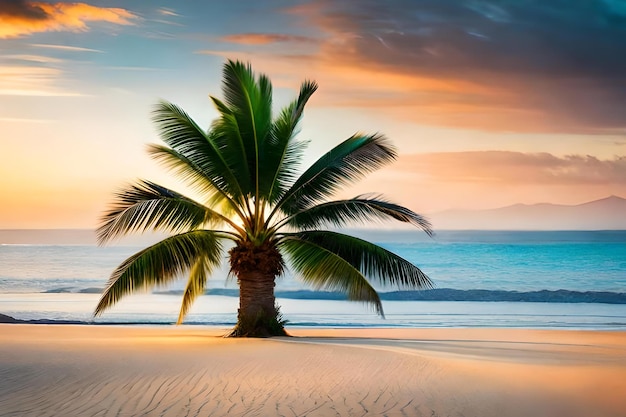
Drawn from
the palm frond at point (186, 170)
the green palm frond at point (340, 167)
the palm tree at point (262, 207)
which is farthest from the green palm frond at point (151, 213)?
the green palm frond at point (340, 167)

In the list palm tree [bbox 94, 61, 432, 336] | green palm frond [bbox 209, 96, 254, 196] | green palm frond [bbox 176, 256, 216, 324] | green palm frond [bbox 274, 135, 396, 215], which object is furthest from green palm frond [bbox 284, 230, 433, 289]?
green palm frond [bbox 176, 256, 216, 324]

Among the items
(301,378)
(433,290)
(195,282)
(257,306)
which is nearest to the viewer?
(301,378)

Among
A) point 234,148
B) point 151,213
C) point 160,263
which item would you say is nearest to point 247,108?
point 234,148

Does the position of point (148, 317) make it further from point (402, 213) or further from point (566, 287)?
point (566, 287)

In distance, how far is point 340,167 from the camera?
60.6 feet

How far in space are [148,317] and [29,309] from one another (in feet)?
14.3

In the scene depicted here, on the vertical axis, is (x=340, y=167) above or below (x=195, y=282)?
above

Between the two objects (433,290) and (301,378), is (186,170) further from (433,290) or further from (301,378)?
(433,290)

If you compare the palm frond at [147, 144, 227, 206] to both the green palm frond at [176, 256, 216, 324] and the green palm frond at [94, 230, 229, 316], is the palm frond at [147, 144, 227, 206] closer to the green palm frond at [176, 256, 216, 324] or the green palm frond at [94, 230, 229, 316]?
the green palm frond at [94, 230, 229, 316]

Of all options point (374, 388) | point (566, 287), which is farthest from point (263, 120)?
point (566, 287)

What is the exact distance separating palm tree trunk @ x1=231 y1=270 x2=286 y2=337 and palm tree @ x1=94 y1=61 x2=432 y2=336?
0.02m

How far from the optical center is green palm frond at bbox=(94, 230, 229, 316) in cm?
1717

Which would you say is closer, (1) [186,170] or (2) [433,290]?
(1) [186,170]

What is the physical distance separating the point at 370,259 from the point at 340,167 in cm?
195
